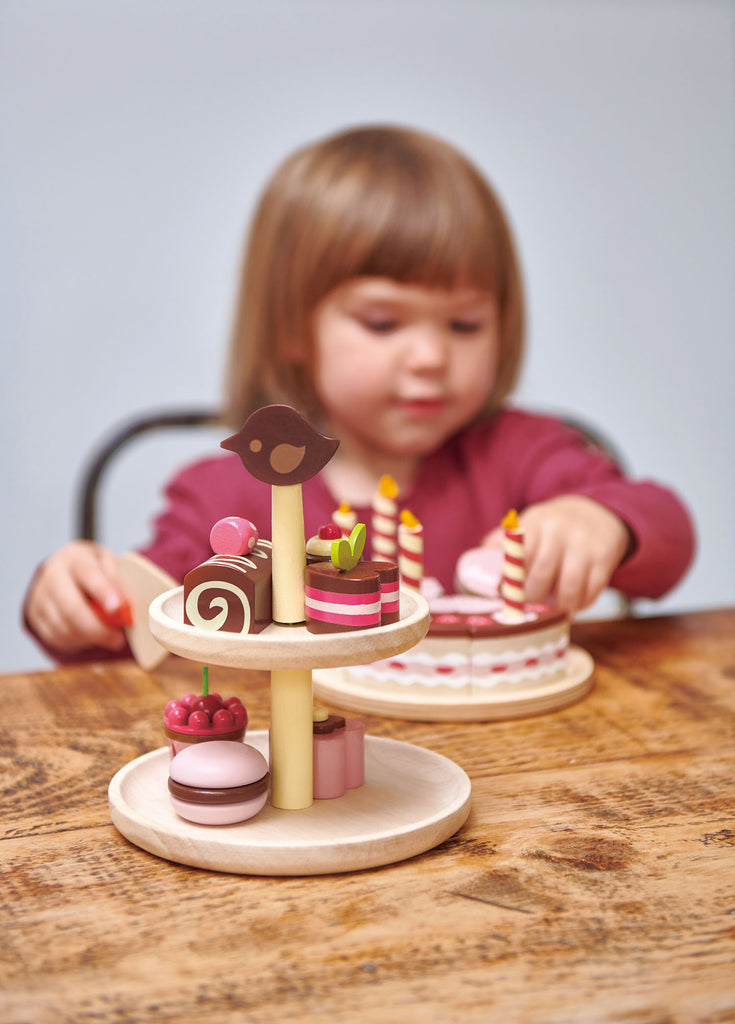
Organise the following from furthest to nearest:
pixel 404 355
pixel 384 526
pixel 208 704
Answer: pixel 404 355
pixel 384 526
pixel 208 704

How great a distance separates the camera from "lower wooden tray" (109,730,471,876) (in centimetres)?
47

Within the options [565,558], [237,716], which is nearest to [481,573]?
[565,558]

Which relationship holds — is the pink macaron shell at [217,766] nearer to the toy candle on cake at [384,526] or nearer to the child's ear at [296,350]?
the toy candle on cake at [384,526]

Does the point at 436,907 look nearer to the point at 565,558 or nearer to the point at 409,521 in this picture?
the point at 409,521

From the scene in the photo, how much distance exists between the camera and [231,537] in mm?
513

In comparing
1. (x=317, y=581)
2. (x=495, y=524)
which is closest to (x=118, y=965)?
(x=317, y=581)

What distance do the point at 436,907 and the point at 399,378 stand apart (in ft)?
2.64

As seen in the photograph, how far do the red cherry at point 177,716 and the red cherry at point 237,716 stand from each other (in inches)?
1.0

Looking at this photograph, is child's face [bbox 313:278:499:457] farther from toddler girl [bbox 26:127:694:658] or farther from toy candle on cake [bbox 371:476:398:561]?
toy candle on cake [bbox 371:476:398:561]

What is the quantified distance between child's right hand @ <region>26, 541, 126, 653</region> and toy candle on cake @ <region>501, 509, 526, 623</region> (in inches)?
13.7

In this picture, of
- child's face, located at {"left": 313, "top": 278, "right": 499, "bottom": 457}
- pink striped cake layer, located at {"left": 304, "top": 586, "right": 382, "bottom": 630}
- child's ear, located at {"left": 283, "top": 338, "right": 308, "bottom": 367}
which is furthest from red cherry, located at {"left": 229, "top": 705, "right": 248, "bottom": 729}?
child's ear, located at {"left": 283, "top": 338, "right": 308, "bottom": 367}

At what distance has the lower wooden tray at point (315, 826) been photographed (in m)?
0.47

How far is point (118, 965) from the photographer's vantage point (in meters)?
0.40

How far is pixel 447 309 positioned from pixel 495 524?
0.30 meters
